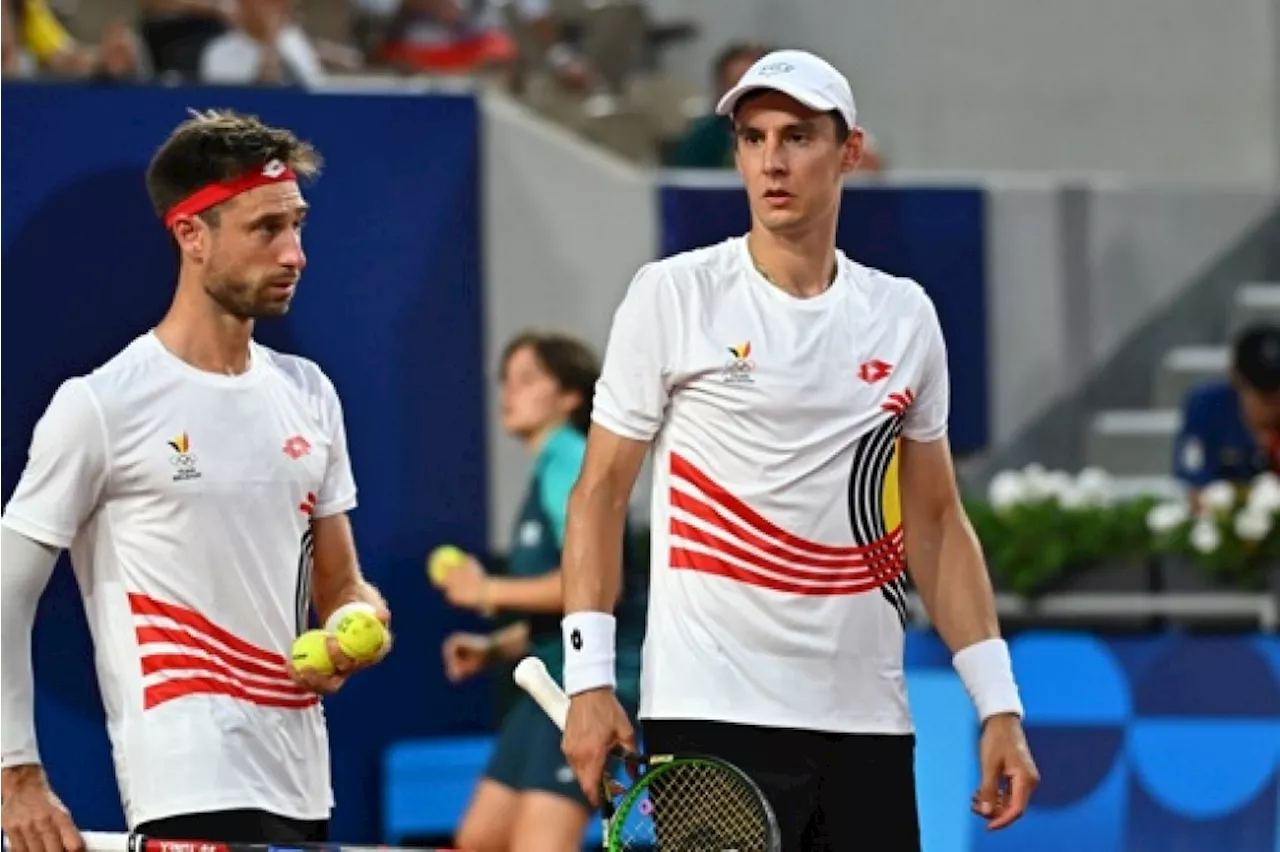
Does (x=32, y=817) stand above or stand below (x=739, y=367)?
below

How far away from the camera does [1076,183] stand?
14.6 m

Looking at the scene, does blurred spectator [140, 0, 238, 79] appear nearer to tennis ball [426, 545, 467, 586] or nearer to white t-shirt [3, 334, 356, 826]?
tennis ball [426, 545, 467, 586]

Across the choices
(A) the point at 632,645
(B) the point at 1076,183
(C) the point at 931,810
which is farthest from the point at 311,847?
(B) the point at 1076,183

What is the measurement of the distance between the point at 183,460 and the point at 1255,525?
5.90 m

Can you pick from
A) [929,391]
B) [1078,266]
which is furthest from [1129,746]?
[929,391]

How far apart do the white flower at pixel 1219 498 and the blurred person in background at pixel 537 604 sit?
8.84 feet

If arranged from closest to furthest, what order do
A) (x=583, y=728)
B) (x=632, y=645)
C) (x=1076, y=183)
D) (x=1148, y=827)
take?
(x=583, y=728) < (x=632, y=645) < (x=1148, y=827) < (x=1076, y=183)

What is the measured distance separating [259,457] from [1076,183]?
904 cm

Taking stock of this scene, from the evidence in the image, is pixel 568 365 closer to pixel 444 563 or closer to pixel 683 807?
pixel 444 563

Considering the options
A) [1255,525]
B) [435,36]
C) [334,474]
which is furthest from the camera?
[435,36]

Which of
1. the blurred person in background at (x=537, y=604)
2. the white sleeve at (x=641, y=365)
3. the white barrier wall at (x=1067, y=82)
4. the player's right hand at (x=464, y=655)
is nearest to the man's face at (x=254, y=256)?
the white sleeve at (x=641, y=365)

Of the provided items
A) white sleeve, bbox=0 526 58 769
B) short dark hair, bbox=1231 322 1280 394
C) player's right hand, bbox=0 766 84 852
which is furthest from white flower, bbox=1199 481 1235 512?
player's right hand, bbox=0 766 84 852

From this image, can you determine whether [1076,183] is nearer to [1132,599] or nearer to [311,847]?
[1132,599]

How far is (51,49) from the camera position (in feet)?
41.9
